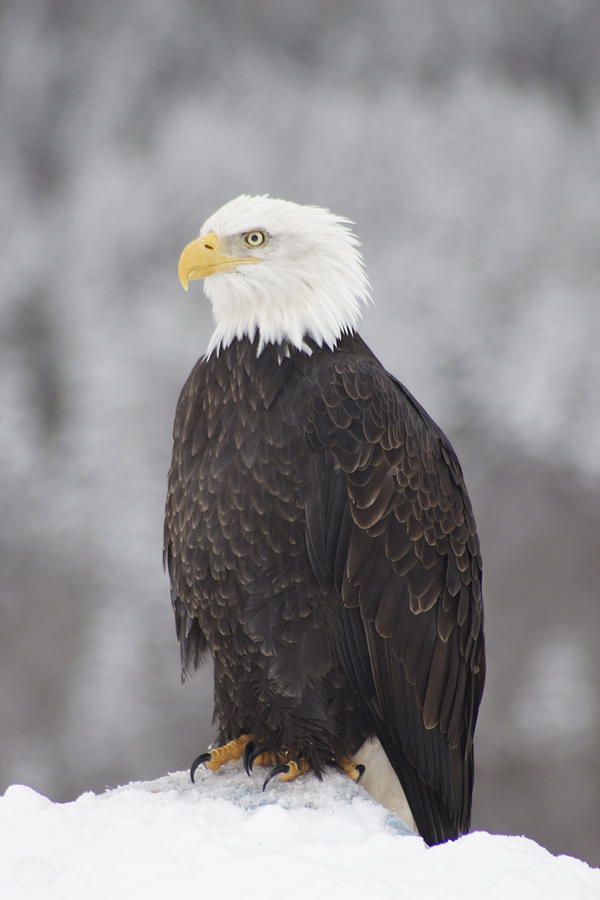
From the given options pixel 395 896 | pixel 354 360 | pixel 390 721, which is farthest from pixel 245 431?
pixel 395 896

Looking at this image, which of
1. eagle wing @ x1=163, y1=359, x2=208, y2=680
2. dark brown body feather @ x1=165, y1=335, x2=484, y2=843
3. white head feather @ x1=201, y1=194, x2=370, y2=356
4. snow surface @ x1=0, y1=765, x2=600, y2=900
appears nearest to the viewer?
snow surface @ x1=0, y1=765, x2=600, y2=900

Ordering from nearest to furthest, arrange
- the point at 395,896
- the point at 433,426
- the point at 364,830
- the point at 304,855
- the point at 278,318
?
the point at 395,896, the point at 304,855, the point at 364,830, the point at 278,318, the point at 433,426

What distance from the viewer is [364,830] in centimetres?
229

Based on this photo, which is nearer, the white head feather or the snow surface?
the snow surface

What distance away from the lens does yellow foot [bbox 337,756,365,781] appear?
8.57 ft

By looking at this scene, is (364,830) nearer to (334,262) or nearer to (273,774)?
(273,774)

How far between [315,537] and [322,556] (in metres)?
0.05

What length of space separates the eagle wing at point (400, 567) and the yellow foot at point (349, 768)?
0.10 meters

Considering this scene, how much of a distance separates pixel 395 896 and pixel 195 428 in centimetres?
128

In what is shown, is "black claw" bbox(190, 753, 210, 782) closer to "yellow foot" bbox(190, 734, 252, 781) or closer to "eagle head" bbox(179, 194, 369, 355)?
"yellow foot" bbox(190, 734, 252, 781)

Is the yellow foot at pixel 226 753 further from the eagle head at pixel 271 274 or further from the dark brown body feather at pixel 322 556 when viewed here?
the eagle head at pixel 271 274

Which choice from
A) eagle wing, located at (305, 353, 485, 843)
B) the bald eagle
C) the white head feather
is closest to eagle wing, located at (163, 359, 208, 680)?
the bald eagle

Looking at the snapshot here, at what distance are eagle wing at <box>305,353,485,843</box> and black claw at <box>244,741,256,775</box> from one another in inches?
13.4

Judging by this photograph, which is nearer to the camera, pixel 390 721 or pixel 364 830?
pixel 364 830
